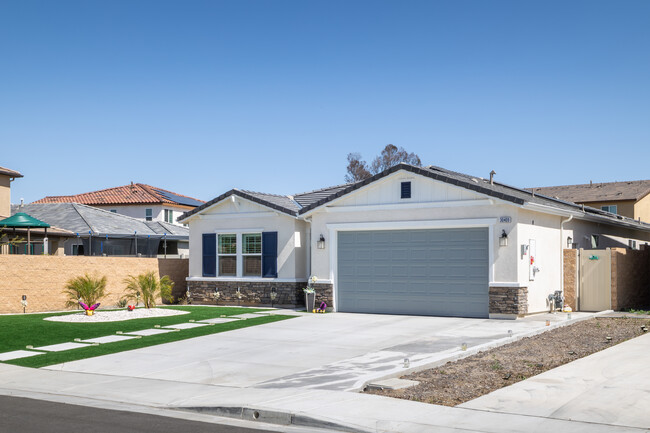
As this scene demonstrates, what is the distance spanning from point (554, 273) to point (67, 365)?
13.9m

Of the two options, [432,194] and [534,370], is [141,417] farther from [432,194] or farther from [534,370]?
[432,194]

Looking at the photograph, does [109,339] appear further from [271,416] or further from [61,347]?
[271,416]

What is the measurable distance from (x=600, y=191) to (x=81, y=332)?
4433cm

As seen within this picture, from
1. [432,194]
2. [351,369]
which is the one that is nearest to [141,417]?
[351,369]

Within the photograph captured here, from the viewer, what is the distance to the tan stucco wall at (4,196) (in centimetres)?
3288

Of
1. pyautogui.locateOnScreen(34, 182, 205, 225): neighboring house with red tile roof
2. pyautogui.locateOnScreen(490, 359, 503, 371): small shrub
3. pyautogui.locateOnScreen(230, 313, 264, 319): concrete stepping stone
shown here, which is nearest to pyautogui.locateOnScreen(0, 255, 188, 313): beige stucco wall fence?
pyautogui.locateOnScreen(230, 313, 264, 319): concrete stepping stone

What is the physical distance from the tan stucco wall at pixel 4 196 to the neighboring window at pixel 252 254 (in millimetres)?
16193

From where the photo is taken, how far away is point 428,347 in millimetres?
13453

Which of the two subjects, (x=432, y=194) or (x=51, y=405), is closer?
(x=51, y=405)

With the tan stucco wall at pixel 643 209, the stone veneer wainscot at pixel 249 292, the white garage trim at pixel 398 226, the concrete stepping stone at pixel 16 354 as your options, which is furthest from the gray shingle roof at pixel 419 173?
the tan stucco wall at pixel 643 209

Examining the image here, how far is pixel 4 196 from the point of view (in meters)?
33.0

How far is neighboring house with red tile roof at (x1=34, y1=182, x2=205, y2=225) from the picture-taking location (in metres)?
49.7

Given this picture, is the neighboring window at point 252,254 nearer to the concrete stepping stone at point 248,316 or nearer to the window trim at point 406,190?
the concrete stepping stone at point 248,316

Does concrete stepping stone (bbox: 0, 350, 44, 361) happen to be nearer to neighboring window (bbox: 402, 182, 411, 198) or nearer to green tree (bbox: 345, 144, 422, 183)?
neighboring window (bbox: 402, 182, 411, 198)
